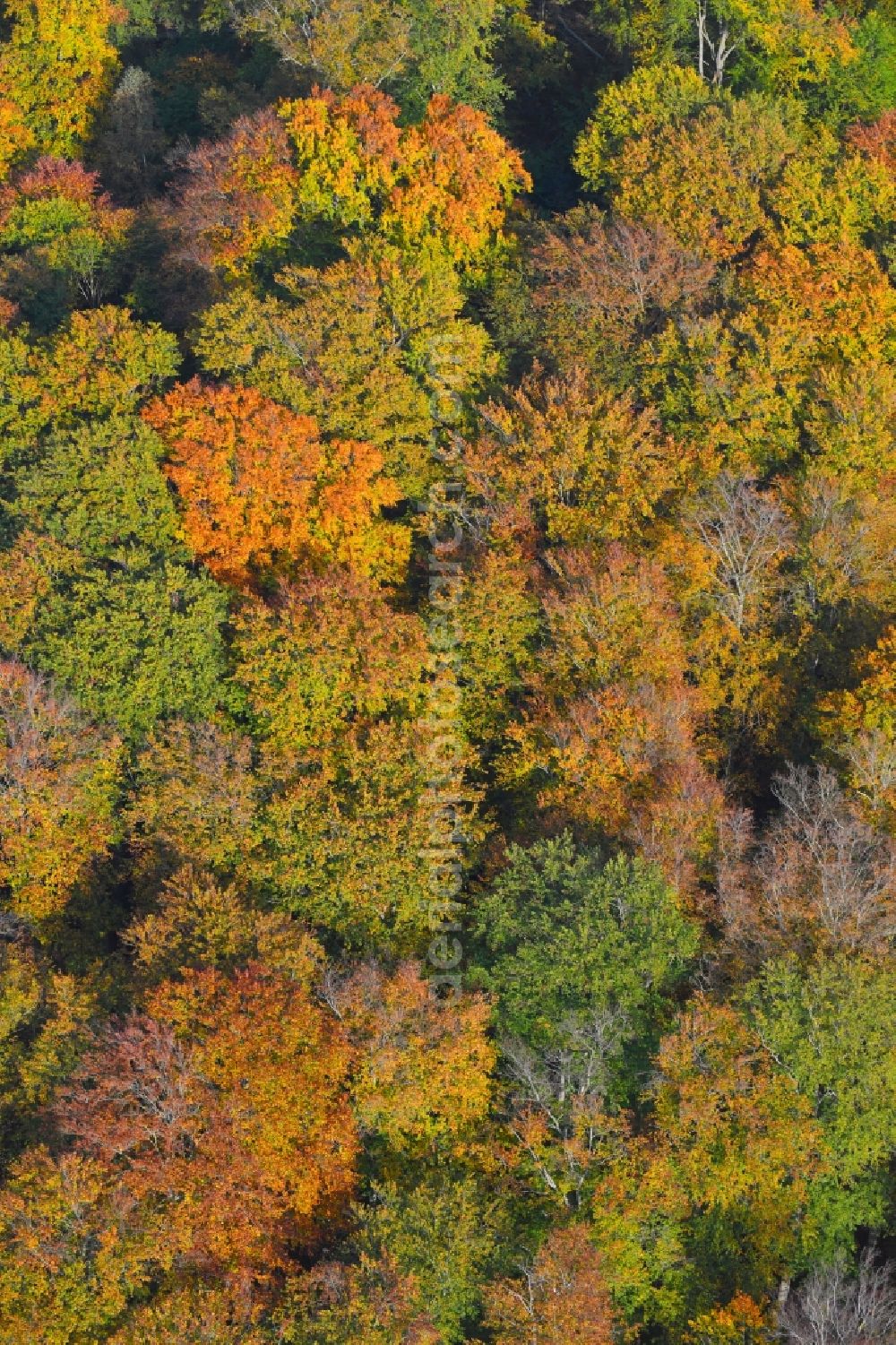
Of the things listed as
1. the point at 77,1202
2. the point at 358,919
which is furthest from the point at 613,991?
the point at 77,1202

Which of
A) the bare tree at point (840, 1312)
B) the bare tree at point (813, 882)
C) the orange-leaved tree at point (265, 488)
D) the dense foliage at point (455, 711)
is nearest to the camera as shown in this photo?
the bare tree at point (840, 1312)

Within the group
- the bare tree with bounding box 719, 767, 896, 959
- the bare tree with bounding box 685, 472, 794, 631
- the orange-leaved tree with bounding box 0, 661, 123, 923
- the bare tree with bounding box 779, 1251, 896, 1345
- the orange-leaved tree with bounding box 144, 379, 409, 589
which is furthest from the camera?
the bare tree with bounding box 685, 472, 794, 631

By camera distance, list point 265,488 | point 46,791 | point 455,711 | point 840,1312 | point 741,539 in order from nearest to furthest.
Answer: point 840,1312, point 46,791, point 455,711, point 265,488, point 741,539

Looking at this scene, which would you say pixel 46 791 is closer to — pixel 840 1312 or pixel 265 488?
pixel 265 488

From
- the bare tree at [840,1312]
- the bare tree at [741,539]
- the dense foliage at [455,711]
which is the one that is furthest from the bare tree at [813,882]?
the bare tree at [840,1312]

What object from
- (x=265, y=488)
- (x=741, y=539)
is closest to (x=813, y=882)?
(x=741, y=539)

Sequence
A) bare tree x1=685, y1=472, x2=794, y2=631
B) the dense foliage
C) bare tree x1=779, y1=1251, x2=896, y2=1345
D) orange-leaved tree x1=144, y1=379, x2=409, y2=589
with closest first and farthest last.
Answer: bare tree x1=779, y1=1251, x2=896, y2=1345, the dense foliage, orange-leaved tree x1=144, y1=379, x2=409, y2=589, bare tree x1=685, y1=472, x2=794, y2=631

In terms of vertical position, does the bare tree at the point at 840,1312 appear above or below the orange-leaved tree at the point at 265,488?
below

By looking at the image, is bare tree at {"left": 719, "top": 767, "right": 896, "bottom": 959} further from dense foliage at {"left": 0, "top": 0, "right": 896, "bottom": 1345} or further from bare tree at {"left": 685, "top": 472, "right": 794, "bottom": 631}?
bare tree at {"left": 685, "top": 472, "right": 794, "bottom": 631}

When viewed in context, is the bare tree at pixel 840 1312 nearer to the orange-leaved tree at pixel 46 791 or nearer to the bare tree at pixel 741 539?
the bare tree at pixel 741 539

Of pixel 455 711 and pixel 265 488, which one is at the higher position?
pixel 265 488

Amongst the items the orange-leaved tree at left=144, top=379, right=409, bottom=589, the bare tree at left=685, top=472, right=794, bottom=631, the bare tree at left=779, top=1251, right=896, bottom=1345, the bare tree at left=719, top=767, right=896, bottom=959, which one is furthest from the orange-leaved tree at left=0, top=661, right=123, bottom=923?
the bare tree at left=779, top=1251, right=896, bottom=1345

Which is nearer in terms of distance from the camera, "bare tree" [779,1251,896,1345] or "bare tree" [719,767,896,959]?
"bare tree" [779,1251,896,1345]
